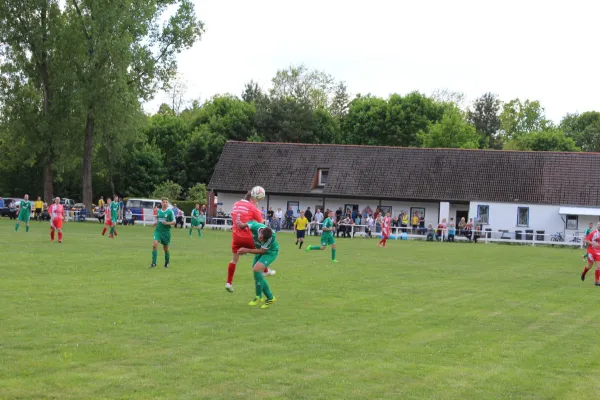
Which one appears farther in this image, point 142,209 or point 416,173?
point 416,173

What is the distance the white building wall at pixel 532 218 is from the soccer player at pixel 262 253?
44591 mm

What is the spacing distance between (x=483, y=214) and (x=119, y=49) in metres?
27.8

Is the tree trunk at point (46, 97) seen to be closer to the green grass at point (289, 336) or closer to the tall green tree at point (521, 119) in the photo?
the green grass at point (289, 336)

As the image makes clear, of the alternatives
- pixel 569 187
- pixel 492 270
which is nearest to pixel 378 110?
pixel 569 187

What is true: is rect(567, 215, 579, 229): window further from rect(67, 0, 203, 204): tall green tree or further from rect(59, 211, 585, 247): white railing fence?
rect(67, 0, 203, 204): tall green tree

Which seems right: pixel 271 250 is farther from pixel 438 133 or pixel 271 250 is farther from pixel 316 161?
pixel 438 133

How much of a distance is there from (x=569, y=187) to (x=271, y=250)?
48.4 m

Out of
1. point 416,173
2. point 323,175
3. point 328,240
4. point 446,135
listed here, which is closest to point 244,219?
point 328,240

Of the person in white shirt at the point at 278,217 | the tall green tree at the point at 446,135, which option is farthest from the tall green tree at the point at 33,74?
the tall green tree at the point at 446,135

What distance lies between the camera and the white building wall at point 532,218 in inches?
2249

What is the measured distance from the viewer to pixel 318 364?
955 centimetres

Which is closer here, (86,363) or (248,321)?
(86,363)

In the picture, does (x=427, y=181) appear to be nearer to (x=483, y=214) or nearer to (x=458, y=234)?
(x=483, y=214)

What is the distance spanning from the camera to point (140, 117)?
199 feet
